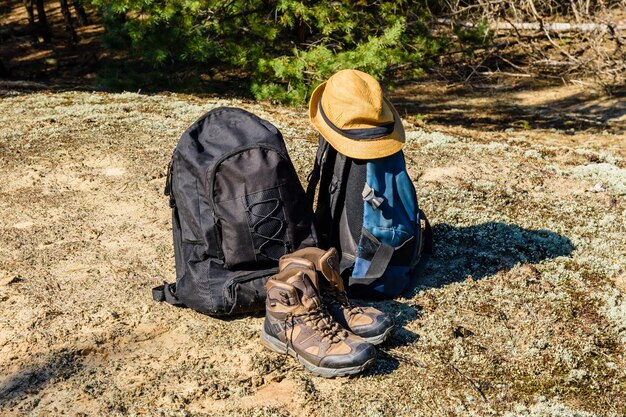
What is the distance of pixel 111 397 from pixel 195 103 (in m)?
4.51

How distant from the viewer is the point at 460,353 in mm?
3061

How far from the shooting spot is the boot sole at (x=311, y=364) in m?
2.78

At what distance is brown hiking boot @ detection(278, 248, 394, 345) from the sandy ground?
13cm

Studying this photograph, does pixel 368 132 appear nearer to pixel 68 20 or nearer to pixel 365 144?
pixel 365 144

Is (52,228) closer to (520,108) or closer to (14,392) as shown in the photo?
(14,392)

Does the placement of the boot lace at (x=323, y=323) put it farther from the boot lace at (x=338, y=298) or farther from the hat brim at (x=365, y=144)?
the hat brim at (x=365, y=144)

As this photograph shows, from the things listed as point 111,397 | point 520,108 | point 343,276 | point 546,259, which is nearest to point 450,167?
point 546,259

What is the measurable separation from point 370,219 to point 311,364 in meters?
0.78

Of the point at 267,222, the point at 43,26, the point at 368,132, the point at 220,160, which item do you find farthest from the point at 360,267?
the point at 43,26

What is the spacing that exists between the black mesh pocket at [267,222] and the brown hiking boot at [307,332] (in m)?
0.19

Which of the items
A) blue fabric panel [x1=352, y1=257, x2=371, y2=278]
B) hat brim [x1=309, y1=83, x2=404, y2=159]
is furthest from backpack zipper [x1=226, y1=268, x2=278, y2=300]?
hat brim [x1=309, y1=83, x2=404, y2=159]

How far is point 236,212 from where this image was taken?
3.10 meters

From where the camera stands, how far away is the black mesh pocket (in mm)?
3090

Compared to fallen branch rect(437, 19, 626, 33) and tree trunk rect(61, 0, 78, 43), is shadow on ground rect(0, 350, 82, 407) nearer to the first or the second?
fallen branch rect(437, 19, 626, 33)
